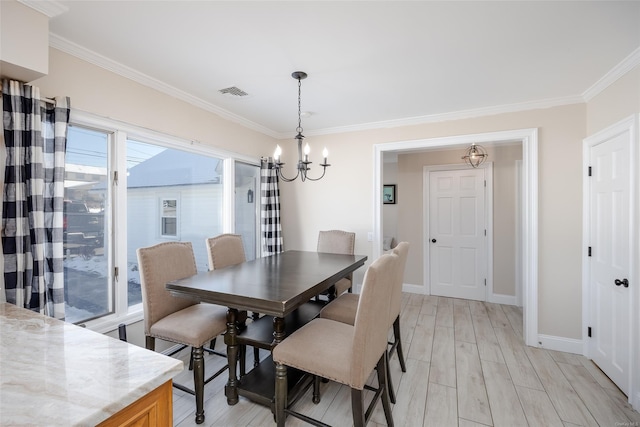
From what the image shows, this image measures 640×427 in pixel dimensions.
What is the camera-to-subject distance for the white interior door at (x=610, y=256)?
7.08 feet

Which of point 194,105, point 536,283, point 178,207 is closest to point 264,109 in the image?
point 194,105

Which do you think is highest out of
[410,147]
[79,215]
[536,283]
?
[410,147]

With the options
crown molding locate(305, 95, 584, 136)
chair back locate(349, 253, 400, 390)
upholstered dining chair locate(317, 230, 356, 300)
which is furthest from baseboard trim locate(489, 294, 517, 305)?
chair back locate(349, 253, 400, 390)

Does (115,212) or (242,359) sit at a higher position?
(115,212)

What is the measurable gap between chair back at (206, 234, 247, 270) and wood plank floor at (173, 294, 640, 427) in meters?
0.90

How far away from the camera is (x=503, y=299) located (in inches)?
167

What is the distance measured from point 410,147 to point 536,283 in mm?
1994

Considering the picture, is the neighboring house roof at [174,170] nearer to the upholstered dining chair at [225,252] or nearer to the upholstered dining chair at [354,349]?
the upholstered dining chair at [225,252]

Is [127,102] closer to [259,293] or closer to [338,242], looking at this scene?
[259,293]

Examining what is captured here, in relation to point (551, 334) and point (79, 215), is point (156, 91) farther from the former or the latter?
point (551, 334)

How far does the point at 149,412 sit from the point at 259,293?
0.90 m

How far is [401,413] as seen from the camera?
6.44ft

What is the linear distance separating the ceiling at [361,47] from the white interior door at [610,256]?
745 millimetres

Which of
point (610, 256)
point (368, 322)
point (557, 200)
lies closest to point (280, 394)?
point (368, 322)
